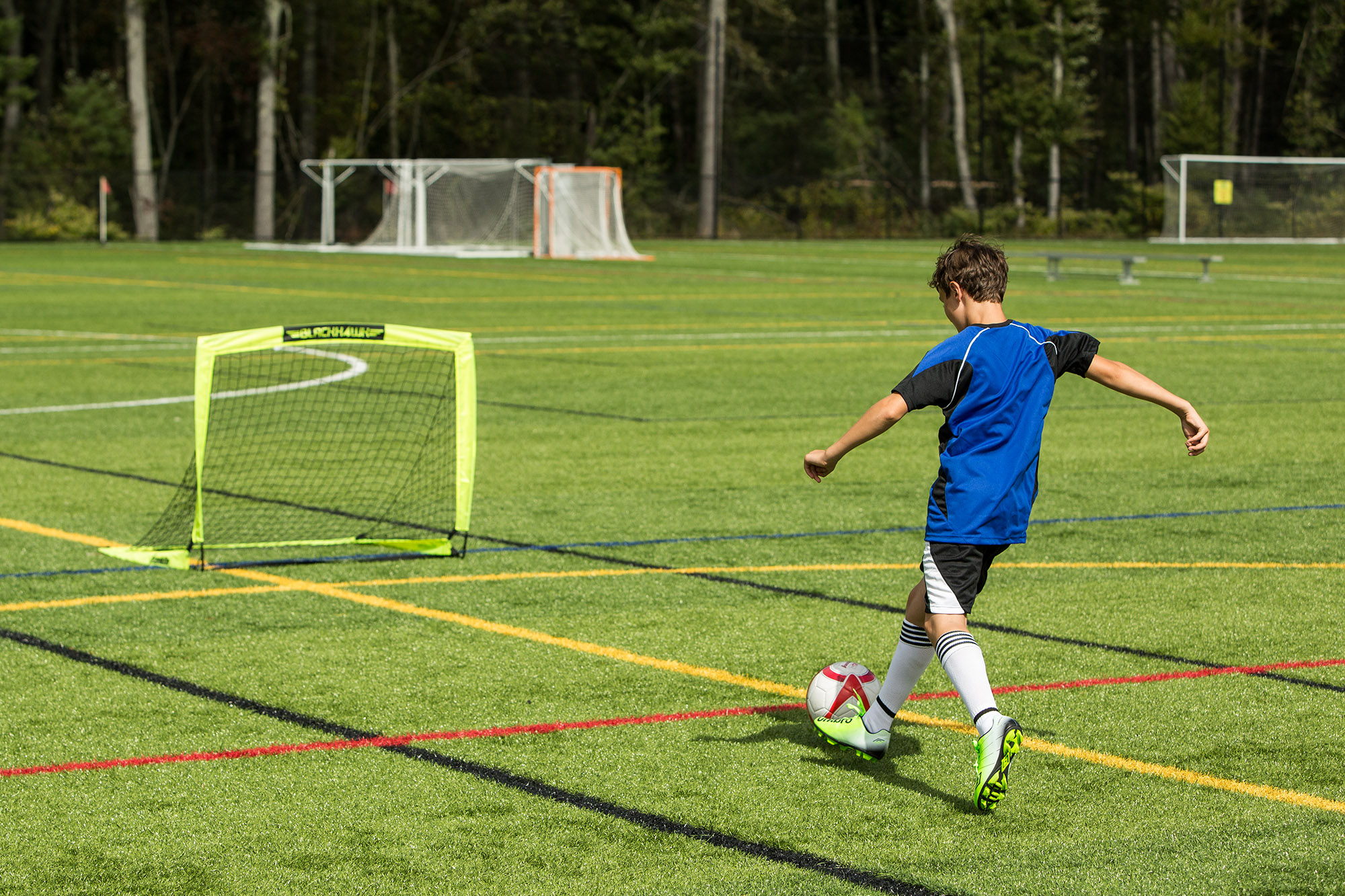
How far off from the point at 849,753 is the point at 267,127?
56058 millimetres

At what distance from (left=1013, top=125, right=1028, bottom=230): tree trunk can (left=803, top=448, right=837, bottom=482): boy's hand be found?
6191 cm

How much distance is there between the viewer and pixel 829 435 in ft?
38.6

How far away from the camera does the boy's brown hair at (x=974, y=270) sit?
15.2 ft

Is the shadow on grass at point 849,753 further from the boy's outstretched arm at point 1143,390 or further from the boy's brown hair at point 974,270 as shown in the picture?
the boy's brown hair at point 974,270

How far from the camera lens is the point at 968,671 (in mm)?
4477

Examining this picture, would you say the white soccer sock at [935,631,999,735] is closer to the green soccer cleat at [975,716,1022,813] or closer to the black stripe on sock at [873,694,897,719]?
the green soccer cleat at [975,716,1022,813]

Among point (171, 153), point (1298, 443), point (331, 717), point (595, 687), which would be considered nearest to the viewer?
point (331, 717)

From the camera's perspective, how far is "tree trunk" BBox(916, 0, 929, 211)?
246 ft

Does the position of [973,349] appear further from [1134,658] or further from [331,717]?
[331,717]

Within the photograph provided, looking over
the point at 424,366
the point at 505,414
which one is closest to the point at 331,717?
the point at 505,414

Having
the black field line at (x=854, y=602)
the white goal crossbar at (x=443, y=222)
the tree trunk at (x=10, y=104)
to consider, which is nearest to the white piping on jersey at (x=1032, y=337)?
the black field line at (x=854, y=602)

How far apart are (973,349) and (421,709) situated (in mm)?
2216

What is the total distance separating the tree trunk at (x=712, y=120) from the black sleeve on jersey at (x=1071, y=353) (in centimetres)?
5514

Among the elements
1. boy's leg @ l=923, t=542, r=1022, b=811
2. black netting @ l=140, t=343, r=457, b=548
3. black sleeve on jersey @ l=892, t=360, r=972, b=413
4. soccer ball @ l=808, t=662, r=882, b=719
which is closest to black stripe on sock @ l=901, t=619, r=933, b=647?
boy's leg @ l=923, t=542, r=1022, b=811
